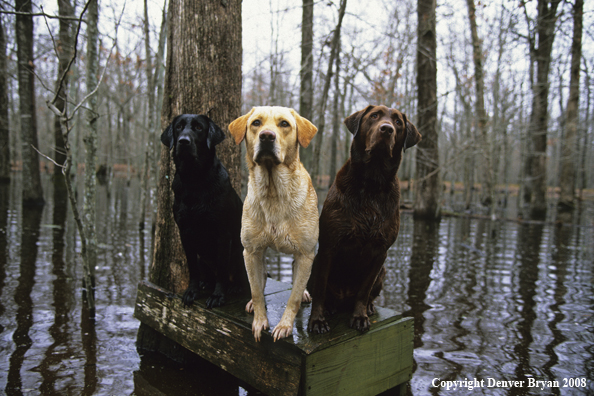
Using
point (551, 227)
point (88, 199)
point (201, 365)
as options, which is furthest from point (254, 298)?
point (551, 227)

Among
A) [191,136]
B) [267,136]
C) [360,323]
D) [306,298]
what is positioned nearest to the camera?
[267,136]

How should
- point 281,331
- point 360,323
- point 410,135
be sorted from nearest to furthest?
point 281,331, point 410,135, point 360,323

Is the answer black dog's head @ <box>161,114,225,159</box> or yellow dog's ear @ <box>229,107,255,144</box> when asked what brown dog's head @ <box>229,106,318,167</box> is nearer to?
yellow dog's ear @ <box>229,107,255,144</box>

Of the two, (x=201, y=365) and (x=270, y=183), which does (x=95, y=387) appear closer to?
(x=201, y=365)

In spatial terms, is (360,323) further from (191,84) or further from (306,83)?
(306,83)

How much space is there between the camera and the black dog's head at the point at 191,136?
2709 millimetres

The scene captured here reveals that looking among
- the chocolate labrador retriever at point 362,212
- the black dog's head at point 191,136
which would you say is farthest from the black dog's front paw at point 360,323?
the black dog's head at point 191,136

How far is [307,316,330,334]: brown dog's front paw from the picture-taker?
2.50m

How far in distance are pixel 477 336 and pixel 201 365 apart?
3.28 metres

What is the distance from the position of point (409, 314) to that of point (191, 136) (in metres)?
4.03

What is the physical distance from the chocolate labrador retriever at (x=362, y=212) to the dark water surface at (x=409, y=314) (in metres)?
1.51

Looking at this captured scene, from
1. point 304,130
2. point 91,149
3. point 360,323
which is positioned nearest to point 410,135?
point 304,130

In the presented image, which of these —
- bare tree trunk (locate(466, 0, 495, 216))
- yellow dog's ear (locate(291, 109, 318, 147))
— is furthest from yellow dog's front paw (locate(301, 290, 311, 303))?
bare tree trunk (locate(466, 0, 495, 216))

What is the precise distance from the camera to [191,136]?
274 cm
